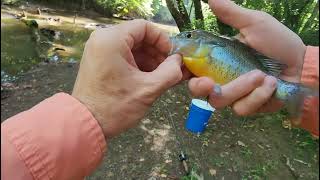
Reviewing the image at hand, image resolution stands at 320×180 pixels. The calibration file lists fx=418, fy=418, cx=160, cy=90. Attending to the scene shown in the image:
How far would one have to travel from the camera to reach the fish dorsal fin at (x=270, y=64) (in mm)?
1076

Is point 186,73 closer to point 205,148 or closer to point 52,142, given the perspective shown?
point 52,142

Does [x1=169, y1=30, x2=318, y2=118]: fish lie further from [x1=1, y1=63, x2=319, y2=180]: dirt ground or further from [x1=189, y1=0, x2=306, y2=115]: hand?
[x1=1, y1=63, x2=319, y2=180]: dirt ground

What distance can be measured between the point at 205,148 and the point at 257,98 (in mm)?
2097

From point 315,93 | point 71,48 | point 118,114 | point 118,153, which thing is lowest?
point 71,48

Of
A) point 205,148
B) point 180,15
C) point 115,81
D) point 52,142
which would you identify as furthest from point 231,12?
point 180,15

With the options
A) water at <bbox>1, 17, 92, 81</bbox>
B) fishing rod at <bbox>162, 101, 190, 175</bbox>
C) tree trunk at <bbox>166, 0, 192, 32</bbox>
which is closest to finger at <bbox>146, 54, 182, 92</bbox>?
fishing rod at <bbox>162, 101, 190, 175</bbox>

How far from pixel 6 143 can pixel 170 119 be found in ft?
8.87

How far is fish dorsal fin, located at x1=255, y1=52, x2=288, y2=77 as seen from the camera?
108 centimetres

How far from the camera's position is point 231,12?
1.23 metres

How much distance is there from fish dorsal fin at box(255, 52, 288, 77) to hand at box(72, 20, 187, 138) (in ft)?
0.75

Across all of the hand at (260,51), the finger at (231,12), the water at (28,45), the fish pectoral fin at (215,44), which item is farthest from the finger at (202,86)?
the water at (28,45)

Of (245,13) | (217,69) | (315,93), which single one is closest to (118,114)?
(217,69)

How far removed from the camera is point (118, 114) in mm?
1062

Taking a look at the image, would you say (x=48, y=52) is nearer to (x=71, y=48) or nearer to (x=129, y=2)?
(x=71, y=48)
